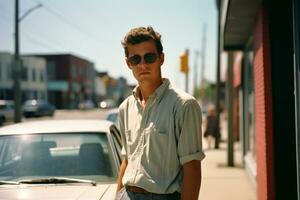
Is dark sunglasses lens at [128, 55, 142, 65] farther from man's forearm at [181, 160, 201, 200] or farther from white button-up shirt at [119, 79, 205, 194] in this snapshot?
man's forearm at [181, 160, 201, 200]

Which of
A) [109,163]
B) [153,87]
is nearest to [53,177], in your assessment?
[109,163]

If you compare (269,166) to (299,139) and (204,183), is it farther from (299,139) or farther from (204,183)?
(204,183)

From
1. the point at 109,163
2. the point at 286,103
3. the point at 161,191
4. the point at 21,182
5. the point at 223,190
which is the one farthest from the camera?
the point at 223,190

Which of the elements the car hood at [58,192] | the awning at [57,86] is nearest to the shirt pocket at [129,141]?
the car hood at [58,192]

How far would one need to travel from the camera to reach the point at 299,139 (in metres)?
4.28

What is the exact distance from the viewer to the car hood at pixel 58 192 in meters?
3.27

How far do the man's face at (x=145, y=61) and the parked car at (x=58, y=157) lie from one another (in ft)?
4.08

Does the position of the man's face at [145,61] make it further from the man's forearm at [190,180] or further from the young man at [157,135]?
the man's forearm at [190,180]

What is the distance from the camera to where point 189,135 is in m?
2.48

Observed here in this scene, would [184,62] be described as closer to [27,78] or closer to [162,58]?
[162,58]

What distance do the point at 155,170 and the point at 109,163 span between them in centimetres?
169

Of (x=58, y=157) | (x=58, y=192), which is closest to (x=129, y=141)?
(x=58, y=192)

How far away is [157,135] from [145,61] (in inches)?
17.2

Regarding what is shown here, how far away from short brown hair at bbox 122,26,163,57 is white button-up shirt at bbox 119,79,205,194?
0.26m
